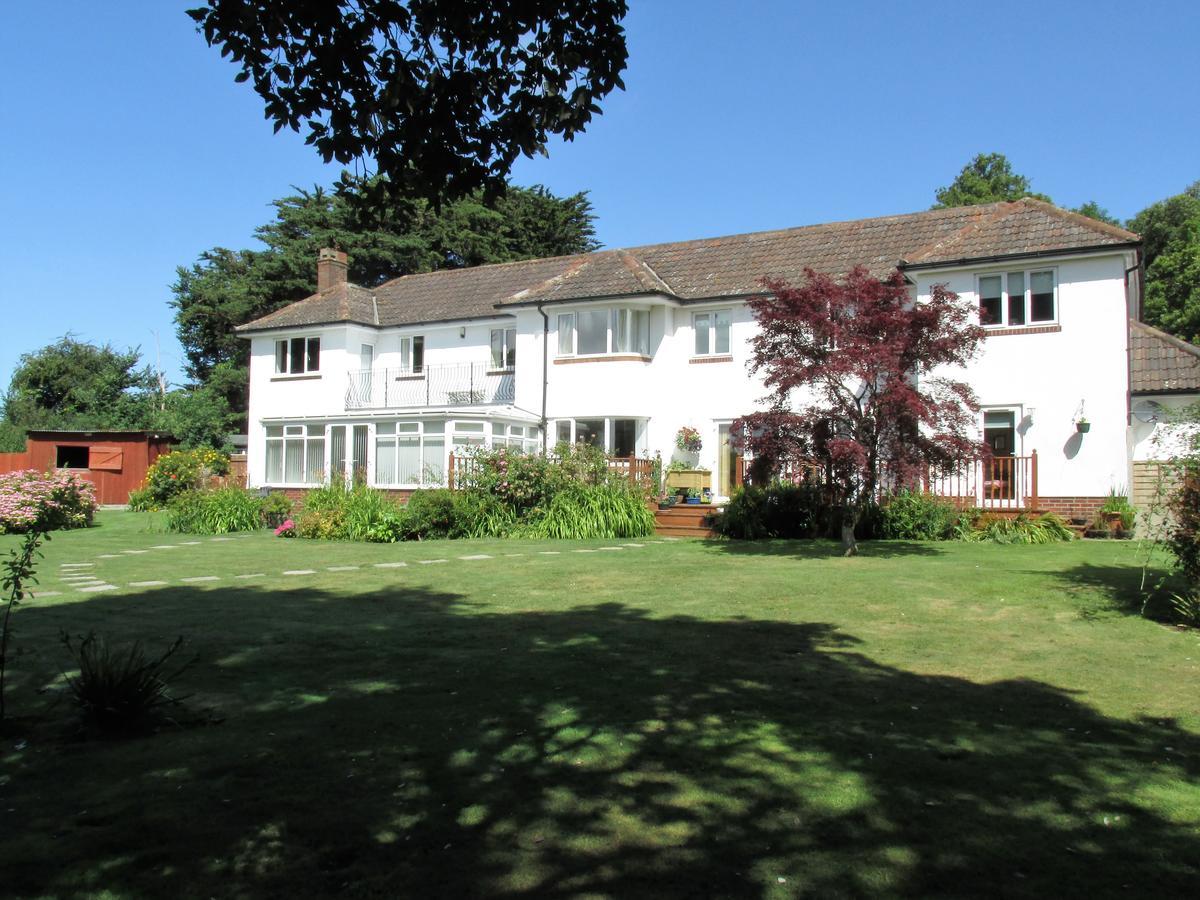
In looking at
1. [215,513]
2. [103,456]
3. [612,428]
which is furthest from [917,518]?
[103,456]

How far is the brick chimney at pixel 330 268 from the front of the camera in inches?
1431

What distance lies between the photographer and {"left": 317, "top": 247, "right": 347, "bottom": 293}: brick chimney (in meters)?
36.3

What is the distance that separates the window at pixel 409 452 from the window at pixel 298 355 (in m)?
6.15

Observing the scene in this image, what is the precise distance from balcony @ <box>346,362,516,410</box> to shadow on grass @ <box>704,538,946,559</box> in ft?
40.9

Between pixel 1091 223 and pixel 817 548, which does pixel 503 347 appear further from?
pixel 1091 223

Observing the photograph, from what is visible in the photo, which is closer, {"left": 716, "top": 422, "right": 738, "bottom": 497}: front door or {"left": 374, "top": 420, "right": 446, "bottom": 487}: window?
{"left": 716, "top": 422, "right": 738, "bottom": 497}: front door

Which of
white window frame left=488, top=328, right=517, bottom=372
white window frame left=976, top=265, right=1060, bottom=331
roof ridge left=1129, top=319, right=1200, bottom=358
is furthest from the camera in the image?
white window frame left=488, top=328, right=517, bottom=372

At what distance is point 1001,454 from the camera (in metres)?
21.9

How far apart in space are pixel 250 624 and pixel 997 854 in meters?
7.32

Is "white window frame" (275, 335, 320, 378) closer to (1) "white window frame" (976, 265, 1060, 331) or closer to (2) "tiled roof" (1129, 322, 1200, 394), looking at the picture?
(1) "white window frame" (976, 265, 1060, 331)

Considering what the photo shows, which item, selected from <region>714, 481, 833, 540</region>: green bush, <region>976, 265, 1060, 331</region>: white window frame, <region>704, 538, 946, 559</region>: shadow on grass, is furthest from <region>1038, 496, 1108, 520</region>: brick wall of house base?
<region>714, 481, 833, 540</region>: green bush

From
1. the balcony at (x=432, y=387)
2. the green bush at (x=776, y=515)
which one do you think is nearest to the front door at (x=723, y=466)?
the green bush at (x=776, y=515)

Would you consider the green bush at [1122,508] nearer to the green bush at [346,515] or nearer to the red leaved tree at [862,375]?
the red leaved tree at [862,375]

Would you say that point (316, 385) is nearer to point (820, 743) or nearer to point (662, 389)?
point (662, 389)
